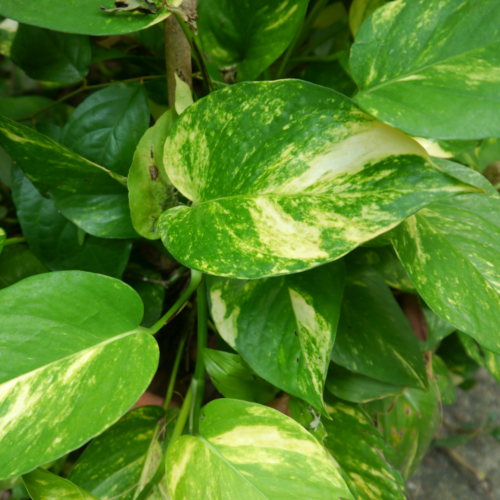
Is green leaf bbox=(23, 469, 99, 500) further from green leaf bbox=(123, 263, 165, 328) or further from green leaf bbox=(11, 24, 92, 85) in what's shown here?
green leaf bbox=(11, 24, 92, 85)

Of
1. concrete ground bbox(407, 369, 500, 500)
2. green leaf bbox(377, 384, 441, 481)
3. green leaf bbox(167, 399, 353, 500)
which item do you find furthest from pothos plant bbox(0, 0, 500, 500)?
concrete ground bbox(407, 369, 500, 500)

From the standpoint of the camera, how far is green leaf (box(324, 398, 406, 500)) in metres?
0.52

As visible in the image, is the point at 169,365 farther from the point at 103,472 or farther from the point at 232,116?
the point at 232,116

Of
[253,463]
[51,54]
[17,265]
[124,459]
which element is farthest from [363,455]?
[51,54]

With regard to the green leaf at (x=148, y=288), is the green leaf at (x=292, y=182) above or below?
above

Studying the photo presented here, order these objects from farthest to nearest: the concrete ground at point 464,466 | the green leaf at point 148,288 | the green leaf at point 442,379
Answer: the concrete ground at point 464,466, the green leaf at point 442,379, the green leaf at point 148,288

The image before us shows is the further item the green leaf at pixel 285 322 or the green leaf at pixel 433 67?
the green leaf at pixel 285 322

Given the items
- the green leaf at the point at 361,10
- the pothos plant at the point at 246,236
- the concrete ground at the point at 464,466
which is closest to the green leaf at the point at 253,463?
the pothos plant at the point at 246,236

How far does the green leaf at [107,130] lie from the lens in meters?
0.58

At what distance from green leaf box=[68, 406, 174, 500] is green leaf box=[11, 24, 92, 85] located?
1.85ft

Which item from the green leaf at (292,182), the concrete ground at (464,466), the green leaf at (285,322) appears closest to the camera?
the green leaf at (292,182)

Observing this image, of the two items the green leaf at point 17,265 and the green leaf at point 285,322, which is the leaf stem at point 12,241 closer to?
the green leaf at point 17,265

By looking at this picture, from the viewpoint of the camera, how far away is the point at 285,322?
1.51ft

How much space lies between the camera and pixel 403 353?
568 mm
